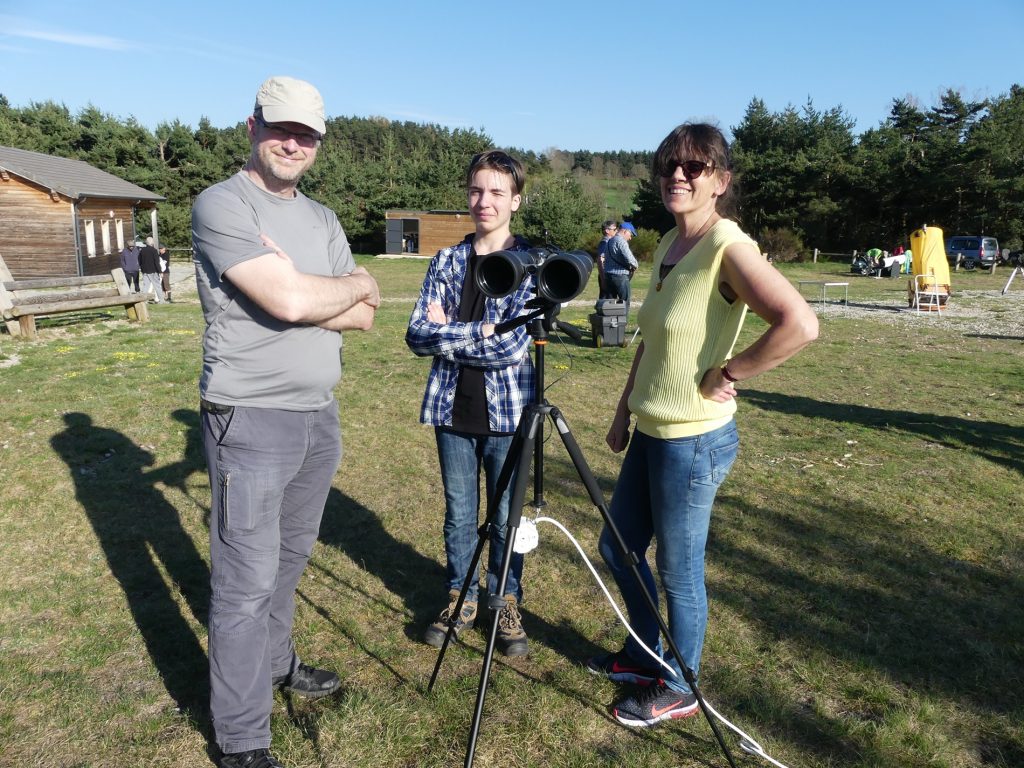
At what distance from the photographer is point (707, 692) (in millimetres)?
2939

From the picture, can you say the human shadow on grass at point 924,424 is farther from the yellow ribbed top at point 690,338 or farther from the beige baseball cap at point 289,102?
the beige baseball cap at point 289,102

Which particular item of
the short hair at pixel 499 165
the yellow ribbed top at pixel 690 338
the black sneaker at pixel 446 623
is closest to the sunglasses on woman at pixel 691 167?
the yellow ribbed top at pixel 690 338

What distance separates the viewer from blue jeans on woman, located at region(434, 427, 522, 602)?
3.14 meters

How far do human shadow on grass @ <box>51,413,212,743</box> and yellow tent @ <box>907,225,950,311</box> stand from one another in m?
16.4

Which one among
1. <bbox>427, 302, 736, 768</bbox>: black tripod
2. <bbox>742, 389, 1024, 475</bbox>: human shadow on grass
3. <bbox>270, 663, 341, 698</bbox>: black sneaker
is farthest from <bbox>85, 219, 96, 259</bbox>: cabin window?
<bbox>427, 302, 736, 768</bbox>: black tripod

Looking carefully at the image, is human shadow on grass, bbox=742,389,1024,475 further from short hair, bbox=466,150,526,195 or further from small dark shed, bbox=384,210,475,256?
small dark shed, bbox=384,210,475,256

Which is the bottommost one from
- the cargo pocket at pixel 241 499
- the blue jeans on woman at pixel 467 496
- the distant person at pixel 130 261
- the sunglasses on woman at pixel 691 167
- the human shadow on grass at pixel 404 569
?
the human shadow on grass at pixel 404 569

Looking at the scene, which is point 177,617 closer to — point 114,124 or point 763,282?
point 763,282

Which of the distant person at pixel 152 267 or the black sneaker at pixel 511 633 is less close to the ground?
the distant person at pixel 152 267

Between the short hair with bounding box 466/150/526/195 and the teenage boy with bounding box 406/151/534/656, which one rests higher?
the short hair with bounding box 466/150/526/195

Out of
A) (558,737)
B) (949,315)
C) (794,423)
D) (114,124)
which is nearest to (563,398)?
(794,423)

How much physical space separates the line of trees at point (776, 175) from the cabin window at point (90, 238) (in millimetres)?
11611

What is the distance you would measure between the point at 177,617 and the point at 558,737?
1.92 metres

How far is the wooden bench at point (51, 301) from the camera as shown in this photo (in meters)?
11.3
